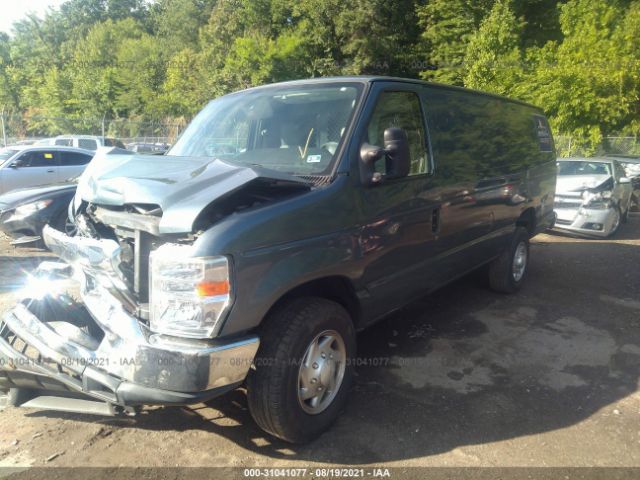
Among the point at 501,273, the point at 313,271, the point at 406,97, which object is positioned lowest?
the point at 501,273

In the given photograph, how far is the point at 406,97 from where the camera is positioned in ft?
12.8

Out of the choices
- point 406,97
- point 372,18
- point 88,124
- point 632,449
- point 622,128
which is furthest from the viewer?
point 88,124

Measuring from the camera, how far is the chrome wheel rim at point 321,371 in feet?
9.51

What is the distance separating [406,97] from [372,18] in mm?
27212

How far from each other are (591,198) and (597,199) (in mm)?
116

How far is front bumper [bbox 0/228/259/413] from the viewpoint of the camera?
241cm

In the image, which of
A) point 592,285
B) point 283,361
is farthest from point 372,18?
point 283,361

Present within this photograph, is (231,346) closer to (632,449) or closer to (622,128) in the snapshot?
(632,449)

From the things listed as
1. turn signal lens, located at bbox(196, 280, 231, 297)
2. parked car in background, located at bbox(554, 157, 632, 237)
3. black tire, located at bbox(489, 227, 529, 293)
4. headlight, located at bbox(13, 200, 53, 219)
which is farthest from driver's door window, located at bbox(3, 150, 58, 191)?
parked car in background, located at bbox(554, 157, 632, 237)

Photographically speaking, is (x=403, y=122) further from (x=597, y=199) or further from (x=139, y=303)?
(x=597, y=199)

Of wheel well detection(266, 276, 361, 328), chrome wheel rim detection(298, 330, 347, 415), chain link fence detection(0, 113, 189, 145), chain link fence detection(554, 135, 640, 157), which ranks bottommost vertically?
chrome wheel rim detection(298, 330, 347, 415)

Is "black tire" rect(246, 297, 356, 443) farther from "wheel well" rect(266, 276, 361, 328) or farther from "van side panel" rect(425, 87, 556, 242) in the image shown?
"van side panel" rect(425, 87, 556, 242)

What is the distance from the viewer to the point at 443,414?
3377 millimetres

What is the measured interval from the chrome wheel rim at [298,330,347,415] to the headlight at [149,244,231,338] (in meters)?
0.70
